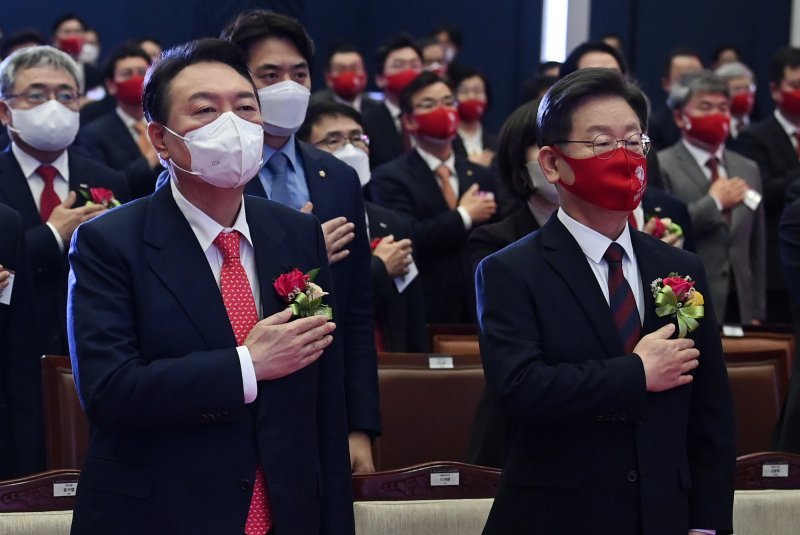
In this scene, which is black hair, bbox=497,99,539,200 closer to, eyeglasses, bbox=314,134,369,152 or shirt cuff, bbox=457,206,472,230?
eyeglasses, bbox=314,134,369,152

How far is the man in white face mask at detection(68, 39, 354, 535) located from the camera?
2.29m

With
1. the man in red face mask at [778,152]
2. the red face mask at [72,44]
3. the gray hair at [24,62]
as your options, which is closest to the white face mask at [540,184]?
the gray hair at [24,62]

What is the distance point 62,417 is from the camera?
136 inches

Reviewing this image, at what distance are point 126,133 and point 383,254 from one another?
7.80ft

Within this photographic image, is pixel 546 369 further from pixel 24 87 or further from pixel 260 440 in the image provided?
pixel 24 87

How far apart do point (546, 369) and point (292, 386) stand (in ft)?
1.58

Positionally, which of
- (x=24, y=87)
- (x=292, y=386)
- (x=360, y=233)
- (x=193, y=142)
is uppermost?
(x=24, y=87)

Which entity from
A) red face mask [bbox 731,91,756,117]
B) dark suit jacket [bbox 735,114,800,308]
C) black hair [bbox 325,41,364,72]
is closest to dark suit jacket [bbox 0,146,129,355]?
dark suit jacket [bbox 735,114,800,308]

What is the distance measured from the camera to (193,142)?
2.46 metres

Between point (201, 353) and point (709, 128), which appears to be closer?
point (201, 353)

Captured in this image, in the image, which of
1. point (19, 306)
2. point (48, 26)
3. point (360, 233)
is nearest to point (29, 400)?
point (19, 306)

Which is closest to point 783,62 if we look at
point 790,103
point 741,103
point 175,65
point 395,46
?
point 790,103

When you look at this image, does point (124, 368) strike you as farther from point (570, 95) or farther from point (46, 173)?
point (46, 173)

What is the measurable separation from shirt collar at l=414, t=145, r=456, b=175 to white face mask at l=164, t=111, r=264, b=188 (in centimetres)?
342
